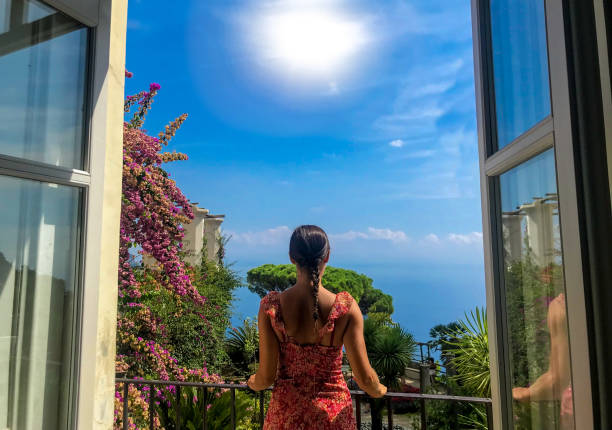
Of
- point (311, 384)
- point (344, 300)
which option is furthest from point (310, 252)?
point (311, 384)

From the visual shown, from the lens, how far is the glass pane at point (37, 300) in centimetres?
138

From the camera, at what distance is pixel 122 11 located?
2.01 meters

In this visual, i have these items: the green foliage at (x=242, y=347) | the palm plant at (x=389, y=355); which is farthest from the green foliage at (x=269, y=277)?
the palm plant at (x=389, y=355)

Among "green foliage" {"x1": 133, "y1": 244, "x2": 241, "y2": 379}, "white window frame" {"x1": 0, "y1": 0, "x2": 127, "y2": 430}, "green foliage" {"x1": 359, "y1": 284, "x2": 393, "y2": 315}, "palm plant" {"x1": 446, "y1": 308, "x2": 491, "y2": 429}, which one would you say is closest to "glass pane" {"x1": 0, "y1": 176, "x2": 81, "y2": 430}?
"white window frame" {"x1": 0, "y1": 0, "x2": 127, "y2": 430}

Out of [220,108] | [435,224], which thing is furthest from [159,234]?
[435,224]

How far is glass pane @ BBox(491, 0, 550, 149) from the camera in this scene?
1.05 metres

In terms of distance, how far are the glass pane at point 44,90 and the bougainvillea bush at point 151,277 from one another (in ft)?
11.6

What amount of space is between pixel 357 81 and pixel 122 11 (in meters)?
37.6

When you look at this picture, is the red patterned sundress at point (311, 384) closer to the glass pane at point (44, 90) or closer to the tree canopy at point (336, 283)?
the glass pane at point (44, 90)

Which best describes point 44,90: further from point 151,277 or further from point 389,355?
point 389,355

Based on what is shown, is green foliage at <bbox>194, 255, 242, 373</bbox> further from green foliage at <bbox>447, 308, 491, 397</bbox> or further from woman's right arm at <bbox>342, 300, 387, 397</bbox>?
woman's right arm at <bbox>342, 300, 387, 397</bbox>

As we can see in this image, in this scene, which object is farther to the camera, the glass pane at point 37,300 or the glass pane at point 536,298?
the glass pane at point 37,300

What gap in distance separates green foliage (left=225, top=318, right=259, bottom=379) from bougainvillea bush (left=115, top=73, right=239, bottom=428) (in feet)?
5.55

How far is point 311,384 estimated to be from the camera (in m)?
1.43
